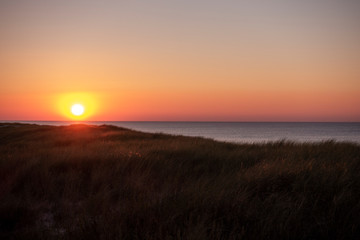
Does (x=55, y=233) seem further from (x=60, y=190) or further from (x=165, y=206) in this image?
(x=60, y=190)

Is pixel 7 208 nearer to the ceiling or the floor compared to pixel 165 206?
nearer to the floor

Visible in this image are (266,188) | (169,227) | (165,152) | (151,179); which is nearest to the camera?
(169,227)

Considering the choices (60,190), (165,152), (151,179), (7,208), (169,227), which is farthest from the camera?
(165,152)

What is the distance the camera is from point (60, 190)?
17.3 feet

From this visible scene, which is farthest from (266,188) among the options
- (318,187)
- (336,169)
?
(336,169)

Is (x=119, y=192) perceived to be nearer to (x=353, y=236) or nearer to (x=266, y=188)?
(x=266, y=188)

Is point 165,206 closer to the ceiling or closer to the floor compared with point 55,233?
closer to the ceiling

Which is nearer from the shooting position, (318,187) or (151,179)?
(318,187)

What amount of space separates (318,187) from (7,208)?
18.4 feet

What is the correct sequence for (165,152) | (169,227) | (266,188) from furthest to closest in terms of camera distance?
(165,152) → (266,188) → (169,227)

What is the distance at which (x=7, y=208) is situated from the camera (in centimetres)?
423

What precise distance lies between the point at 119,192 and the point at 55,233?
60.7 inches

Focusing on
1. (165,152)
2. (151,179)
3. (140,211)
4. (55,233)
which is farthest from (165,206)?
(165,152)

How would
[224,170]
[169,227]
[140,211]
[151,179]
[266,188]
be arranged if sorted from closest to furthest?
1. [169,227]
2. [140,211]
3. [266,188]
4. [151,179]
5. [224,170]
